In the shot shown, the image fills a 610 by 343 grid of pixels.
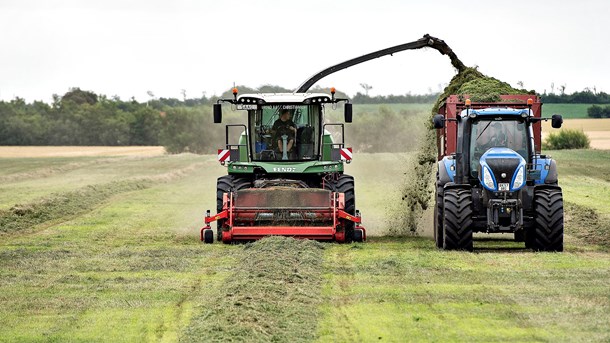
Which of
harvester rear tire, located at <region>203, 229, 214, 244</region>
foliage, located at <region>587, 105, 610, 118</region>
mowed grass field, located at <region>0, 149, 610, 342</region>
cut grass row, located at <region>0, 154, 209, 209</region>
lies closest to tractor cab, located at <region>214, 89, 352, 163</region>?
mowed grass field, located at <region>0, 149, 610, 342</region>

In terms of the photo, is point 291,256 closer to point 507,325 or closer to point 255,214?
point 255,214

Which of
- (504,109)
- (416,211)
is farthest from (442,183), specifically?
(416,211)

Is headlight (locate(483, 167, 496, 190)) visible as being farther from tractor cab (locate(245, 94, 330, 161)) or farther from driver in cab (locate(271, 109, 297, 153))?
driver in cab (locate(271, 109, 297, 153))

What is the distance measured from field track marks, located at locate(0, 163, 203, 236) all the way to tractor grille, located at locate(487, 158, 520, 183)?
997 cm

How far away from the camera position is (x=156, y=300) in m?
12.8

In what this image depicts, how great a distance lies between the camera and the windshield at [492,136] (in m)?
17.9

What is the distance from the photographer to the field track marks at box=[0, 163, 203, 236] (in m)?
24.0

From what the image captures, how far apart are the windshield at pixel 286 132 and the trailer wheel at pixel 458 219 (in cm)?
433

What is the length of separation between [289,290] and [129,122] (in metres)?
80.5

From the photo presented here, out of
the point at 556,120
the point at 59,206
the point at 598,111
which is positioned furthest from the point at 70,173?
the point at 556,120

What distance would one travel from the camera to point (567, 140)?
5838cm

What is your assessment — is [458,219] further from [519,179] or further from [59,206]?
[59,206]

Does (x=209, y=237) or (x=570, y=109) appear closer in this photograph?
(x=209, y=237)

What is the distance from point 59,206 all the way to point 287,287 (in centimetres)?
1646
